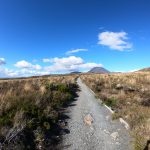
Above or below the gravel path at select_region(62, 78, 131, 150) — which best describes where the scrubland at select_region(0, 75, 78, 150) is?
above

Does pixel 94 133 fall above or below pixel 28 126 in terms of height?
below

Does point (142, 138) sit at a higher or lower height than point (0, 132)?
lower

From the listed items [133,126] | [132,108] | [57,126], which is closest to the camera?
[133,126]

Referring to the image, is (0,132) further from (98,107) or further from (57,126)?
(98,107)

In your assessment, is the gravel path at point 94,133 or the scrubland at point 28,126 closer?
the scrubland at point 28,126

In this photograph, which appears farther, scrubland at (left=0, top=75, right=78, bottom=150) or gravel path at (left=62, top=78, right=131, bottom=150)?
gravel path at (left=62, top=78, right=131, bottom=150)

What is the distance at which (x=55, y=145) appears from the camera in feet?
29.7

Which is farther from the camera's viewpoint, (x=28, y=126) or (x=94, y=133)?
(x=94, y=133)

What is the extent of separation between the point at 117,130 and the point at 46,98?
22.0 feet

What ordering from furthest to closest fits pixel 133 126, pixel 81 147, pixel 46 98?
1. pixel 46 98
2. pixel 133 126
3. pixel 81 147

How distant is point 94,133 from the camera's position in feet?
34.2

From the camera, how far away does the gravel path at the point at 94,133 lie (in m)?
8.99

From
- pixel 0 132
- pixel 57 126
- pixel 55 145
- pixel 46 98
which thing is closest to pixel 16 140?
pixel 0 132

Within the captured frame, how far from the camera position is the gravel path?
899 centimetres
